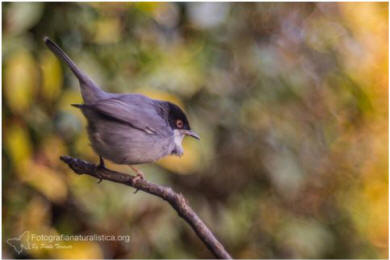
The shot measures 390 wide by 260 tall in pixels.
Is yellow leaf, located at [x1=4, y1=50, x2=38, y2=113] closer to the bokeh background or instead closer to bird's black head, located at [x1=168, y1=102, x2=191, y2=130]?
the bokeh background

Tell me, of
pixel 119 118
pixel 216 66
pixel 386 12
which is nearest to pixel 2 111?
pixel 119 118

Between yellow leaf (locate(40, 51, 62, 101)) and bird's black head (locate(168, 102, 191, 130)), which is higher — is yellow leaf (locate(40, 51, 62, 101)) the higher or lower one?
the higher one

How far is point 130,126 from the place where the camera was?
1271 millimetres

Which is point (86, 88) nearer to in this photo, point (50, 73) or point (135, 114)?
point (135, 114)

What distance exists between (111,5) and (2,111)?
471mm

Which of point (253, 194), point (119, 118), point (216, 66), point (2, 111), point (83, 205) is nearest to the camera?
point (119, 118)

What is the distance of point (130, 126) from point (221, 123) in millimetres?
653

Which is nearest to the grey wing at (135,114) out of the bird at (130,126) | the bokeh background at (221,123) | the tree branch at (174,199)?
the bird at (130,126)

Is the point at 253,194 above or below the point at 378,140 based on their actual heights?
below

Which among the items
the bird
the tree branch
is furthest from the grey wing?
the tree branch

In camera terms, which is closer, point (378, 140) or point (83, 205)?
point (83, 205)

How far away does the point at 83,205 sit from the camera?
173 cm

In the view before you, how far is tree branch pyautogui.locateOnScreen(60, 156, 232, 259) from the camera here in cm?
113

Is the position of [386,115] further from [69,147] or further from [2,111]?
[2,111]
